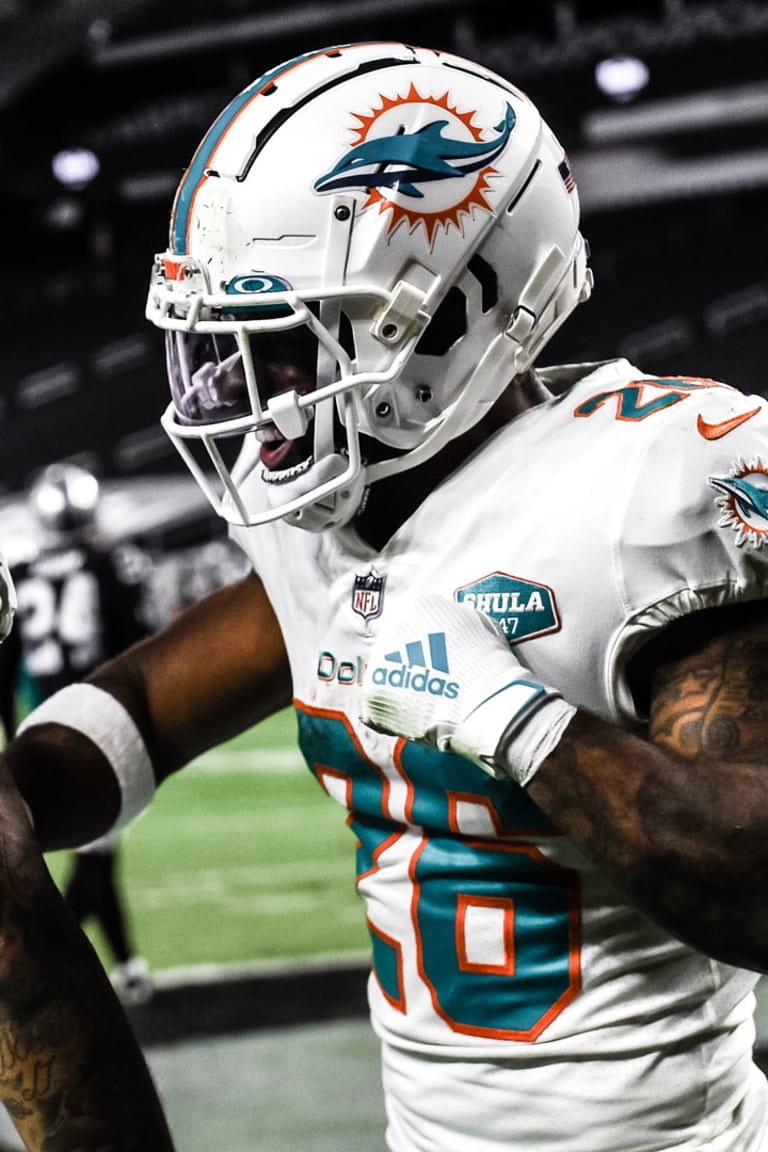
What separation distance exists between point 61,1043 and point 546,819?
50 centimetres

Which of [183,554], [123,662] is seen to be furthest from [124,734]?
[183,554]

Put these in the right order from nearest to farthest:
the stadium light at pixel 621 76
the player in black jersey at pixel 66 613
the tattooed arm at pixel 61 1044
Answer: the tattooed arm at pixel 61 1044, the player in black jersey at pixel 66 613, the stadium light at pixel 621 76

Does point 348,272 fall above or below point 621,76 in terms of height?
above

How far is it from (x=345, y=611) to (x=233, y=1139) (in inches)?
79.0

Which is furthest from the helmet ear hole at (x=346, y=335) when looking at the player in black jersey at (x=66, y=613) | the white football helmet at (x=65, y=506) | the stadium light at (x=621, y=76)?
the stadium light at (x=621, y=76)

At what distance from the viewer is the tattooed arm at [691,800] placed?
1.25 meters

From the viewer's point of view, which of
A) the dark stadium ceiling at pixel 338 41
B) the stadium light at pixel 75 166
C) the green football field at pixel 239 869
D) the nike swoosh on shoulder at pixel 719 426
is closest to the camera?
the nike swoosh on shoulder at pixel 719 426

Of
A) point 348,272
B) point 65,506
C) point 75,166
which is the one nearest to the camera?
point 348,272

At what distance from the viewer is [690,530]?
1.36 m

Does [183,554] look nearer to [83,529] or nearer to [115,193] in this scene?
[115,193]

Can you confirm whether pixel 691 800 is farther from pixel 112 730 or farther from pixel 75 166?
pixel 75 166

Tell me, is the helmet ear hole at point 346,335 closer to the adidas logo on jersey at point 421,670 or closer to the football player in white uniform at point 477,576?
the football player in white uniform at point 477,576

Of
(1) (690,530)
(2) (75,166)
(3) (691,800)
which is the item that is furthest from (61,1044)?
(2) (75,166)

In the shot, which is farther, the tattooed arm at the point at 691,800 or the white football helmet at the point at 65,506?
the white football helmet at the point at 65,506
